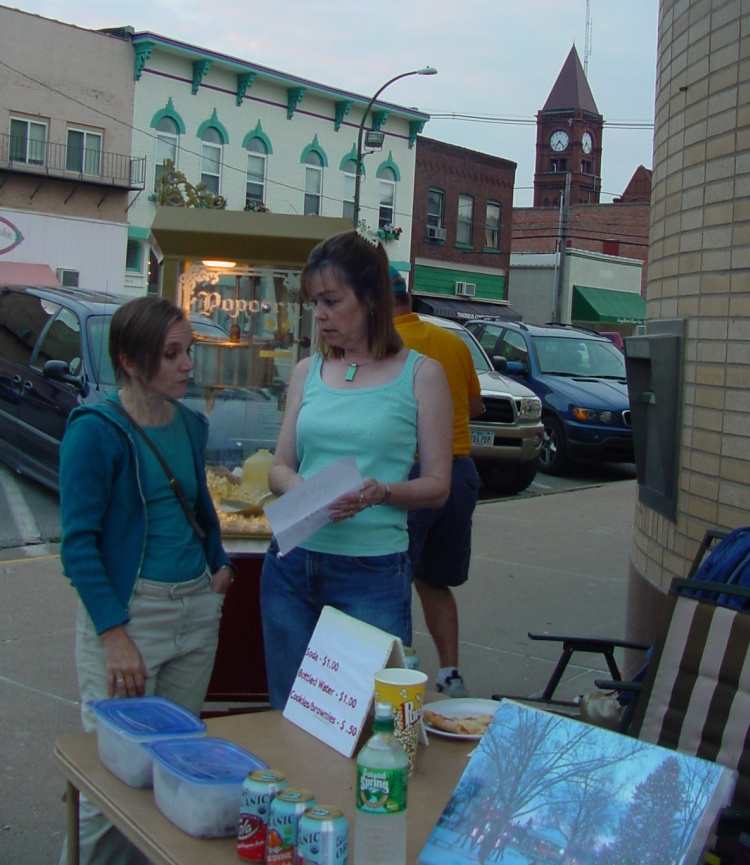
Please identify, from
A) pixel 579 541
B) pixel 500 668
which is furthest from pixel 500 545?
pixel 500 668

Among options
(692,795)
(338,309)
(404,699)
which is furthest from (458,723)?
(338,309)

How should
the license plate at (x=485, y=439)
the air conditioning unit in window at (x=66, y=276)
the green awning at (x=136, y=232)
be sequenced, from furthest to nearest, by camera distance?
the green awning at (x=136, y=232) → the air conditioning unit in window at (x=66, y=276) → the license plate at (x=485, y=439)

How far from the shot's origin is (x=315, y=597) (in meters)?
3.01

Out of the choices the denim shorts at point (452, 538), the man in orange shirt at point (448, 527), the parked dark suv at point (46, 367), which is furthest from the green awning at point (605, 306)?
the denim shorts at point (452, 538)

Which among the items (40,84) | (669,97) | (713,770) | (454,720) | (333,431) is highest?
(40,84)

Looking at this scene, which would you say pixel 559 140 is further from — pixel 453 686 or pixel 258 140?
pixel 453 686

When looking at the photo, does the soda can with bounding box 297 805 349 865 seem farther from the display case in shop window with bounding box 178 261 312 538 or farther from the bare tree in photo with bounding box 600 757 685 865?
the display case in shop window with bounding box 178 261 312 538

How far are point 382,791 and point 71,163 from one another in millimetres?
25713

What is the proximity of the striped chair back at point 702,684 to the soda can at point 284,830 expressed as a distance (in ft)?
3.72

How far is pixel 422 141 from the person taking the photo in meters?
33.7

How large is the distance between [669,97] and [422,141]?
97.0 feet

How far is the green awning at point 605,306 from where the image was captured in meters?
41.9

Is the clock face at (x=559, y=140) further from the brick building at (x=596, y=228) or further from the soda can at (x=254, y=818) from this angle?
the soda can at (x=254, y=818)

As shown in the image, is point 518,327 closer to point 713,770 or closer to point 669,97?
point 669,97
